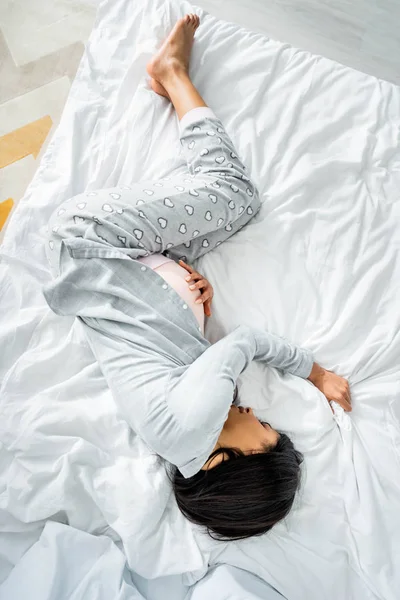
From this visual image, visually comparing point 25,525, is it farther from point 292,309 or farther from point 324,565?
point 292,309

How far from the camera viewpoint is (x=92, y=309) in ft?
3.19

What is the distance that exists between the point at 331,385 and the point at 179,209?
1.56ft

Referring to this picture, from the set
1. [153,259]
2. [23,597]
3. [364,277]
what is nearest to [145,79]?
[153,259]

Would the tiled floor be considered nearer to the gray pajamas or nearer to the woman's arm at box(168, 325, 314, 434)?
the gray pajamas

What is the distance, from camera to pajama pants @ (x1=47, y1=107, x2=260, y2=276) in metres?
0.99

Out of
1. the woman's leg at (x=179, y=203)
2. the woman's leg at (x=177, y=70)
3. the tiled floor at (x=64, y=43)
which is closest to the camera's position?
the woman's leg at (x=179, y=203)

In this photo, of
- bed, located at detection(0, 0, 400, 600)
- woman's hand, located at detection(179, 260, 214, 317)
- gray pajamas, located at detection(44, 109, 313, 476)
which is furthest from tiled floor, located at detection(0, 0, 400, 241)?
woman's hand, located at detection(179, 260, 214, 317)

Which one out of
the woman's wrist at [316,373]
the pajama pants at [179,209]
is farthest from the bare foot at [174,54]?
the woman's wrist at [316,373]

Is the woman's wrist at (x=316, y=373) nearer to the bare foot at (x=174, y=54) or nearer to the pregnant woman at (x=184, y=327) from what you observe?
the pregnant woman at (x=184, y=327)

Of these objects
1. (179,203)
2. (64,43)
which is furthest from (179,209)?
(64,43)

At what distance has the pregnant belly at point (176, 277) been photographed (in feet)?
3.38

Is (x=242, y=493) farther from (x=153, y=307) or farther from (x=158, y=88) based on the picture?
(x=158, y=88)

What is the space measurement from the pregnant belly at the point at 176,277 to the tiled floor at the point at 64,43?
525 millimetres

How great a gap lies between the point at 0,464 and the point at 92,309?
0.35 metres
